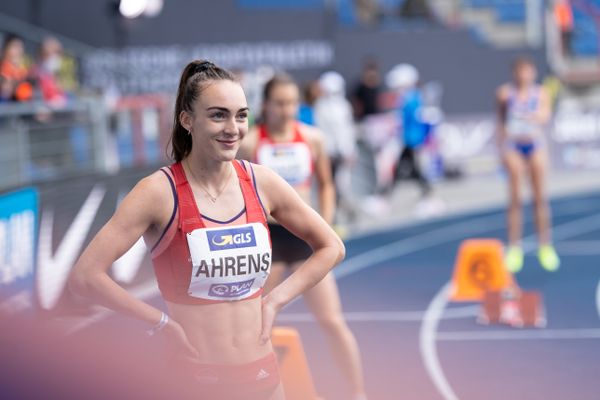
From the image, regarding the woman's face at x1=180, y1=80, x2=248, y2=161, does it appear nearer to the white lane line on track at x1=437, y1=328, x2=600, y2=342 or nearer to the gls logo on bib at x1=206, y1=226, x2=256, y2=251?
the gls logo on bib at x1=206, y1=226, x2=256, y2=251

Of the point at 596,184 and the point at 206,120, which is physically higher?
the point at 206,120

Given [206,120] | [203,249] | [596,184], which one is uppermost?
[206,120]

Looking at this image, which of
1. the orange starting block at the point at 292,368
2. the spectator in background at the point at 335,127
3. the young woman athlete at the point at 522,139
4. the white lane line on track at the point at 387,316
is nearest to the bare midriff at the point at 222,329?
the orange starting block at the point at 292,368

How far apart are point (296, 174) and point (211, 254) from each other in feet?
11.8

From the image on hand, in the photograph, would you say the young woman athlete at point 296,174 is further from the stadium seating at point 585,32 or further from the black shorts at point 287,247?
the stadium seating at point 585,32

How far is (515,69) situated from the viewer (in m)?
12.2

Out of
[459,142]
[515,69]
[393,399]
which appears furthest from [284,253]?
[459,142]

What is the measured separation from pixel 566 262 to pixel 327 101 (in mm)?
5182

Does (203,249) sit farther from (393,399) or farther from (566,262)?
(566,262)

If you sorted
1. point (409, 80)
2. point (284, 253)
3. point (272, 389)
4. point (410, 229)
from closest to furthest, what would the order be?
point (272, 389) < point (284, 253) < point (410, 229) < point (409, 80)

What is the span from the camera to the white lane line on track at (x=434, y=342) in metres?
7.61

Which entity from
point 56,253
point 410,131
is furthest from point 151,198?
point 410,131

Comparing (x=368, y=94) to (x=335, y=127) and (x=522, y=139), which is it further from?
(x=522, y=139)

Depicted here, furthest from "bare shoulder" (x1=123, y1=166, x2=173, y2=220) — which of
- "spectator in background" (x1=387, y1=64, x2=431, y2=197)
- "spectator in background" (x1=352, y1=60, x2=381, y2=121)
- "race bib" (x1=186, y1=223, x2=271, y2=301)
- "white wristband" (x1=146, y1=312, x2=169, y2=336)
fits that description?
"spectator in background" (x1=352, y1=60, x2=381, y2=121)
